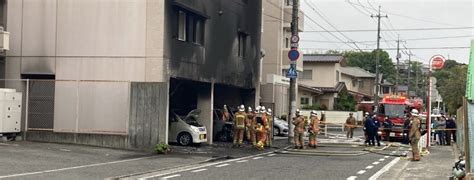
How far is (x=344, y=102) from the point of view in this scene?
67375mm

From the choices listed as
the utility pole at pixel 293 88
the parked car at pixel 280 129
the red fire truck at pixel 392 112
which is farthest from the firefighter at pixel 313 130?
the parked car at pixel 280 129

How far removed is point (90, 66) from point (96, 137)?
99.4 inches

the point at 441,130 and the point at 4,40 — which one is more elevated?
the point at 4,40

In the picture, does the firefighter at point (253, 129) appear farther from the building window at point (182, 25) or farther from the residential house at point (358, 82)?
the residential house at point (358, 82)

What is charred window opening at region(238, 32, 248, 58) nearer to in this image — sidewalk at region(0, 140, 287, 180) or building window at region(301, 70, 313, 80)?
sidewalk at region(0, 140, 287, 180)

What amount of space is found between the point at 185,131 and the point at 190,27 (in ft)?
13.4

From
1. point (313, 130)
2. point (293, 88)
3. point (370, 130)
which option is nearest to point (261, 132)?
point (313, 130)

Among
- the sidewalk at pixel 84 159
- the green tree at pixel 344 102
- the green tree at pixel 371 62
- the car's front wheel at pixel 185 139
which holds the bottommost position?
the sidewalk at pixel 84 159

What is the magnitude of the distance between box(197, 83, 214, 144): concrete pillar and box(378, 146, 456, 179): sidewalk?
8501mm

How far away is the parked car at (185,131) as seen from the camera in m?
25.3

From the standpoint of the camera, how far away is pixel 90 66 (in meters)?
22.7

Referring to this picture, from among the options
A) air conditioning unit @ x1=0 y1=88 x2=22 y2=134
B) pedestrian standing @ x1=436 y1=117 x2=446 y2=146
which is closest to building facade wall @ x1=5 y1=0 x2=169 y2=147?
air conditioning unit @ x1=0 y1=88 x2=22 y2=134

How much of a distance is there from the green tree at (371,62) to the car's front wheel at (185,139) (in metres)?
82.9

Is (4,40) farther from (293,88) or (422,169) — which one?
(422,169)
